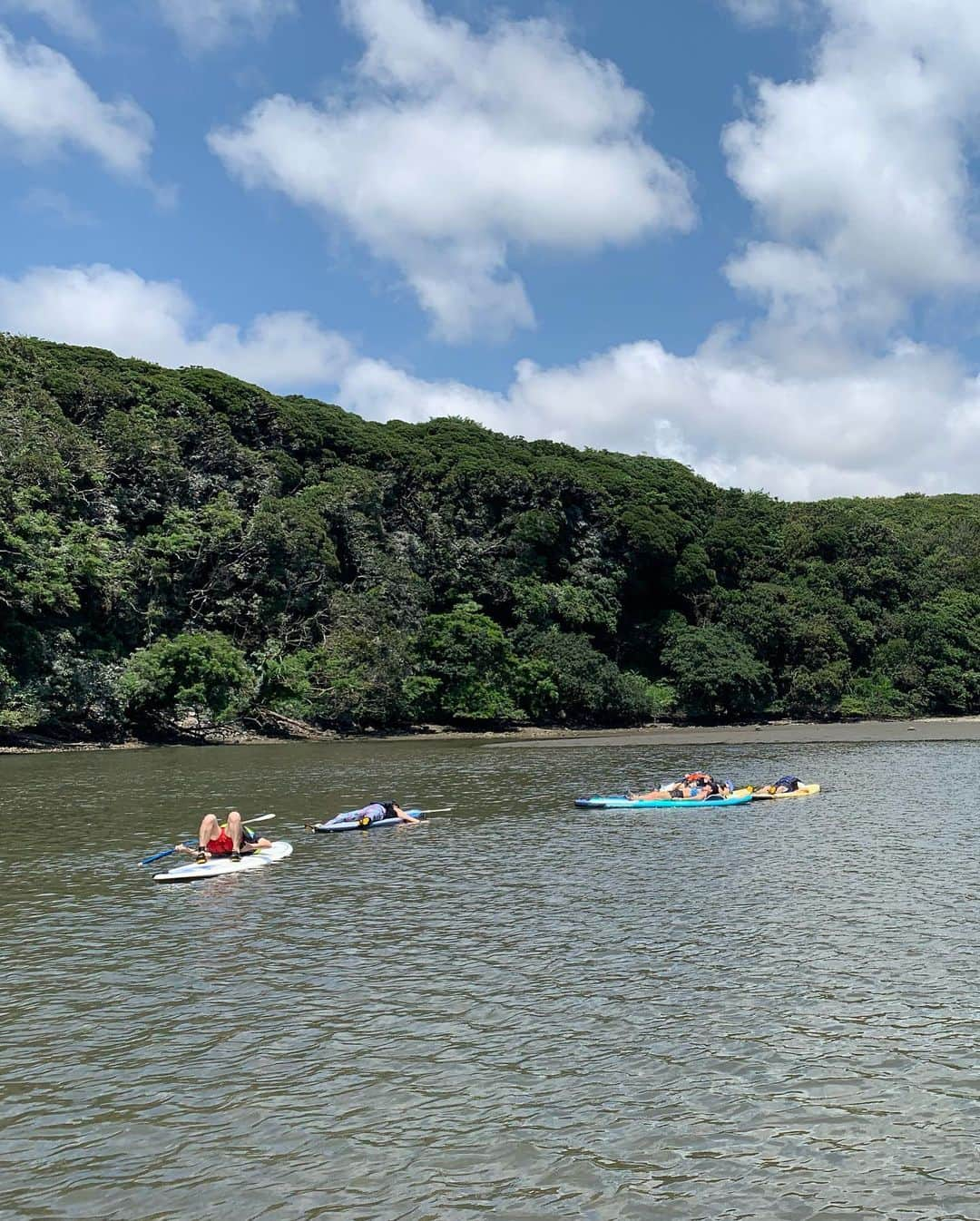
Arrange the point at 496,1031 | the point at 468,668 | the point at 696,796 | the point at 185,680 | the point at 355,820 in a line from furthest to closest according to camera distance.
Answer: the point at 468,668 < the point at 185,680 < the point at 696,796 < the point at 355,820 < the point at 496,1031

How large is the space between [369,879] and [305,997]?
6.61 m

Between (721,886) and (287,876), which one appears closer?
(721,886)

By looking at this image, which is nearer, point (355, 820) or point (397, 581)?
point (355, 820)

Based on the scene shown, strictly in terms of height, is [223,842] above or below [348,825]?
above

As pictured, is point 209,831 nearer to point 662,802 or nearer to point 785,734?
point 662,802

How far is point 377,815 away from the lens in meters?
23.8

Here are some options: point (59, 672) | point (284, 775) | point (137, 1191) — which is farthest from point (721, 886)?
point (59, 672)

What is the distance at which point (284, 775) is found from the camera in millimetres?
34219

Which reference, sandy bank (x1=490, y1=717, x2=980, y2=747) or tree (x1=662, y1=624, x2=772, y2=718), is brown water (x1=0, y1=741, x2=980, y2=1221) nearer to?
sandy bank (x1=490, y1=717, x2=980, y2=747)

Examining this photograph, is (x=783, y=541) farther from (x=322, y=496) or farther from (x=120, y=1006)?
(x=120, y=1006)

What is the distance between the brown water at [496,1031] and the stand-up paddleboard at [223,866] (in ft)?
0.93

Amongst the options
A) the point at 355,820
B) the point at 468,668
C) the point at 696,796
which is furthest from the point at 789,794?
the point at 468,668

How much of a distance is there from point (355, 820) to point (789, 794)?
12.9 metres

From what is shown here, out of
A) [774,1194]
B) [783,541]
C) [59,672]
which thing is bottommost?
[774,1194]
